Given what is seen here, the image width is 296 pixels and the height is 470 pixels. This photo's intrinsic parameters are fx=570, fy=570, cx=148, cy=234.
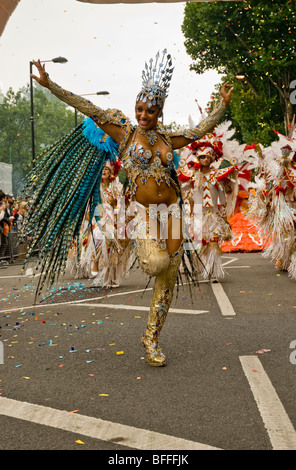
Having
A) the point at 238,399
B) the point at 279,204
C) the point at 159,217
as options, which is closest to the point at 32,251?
the point at 159,217

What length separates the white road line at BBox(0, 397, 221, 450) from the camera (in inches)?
116

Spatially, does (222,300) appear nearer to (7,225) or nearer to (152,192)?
(152,192)

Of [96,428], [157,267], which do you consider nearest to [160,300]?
[157,267]

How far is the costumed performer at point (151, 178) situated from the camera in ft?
15.3

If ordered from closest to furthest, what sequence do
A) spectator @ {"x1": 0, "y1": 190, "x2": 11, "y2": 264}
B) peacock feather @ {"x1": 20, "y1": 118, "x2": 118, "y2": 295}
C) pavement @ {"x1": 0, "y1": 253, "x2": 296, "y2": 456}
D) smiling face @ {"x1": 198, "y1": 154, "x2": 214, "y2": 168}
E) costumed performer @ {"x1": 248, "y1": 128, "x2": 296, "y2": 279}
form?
pavement @ {"x1": 0, "y1": 253, "x2": 296, "y2": 456} < peacock feather @ {"x1": 20, "y1": 118, "x2": 118, "y2": 295} < smiling face @ {"x1": 198, "y1": 154, "x2": 214, "y2": 168} < costumed performer @ {"x1": 248, "y1": 128, "x2": 296, "y2": 279} < spectator @ {"x1": 0, "y1": 190, "x2": 11, "y2": 264}

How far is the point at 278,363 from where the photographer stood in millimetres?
4398

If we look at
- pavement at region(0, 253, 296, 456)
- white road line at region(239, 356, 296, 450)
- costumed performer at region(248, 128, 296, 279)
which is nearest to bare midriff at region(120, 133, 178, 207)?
pavement at region(0, 253, 296, 456)

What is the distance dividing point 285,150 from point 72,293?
13.7 feet

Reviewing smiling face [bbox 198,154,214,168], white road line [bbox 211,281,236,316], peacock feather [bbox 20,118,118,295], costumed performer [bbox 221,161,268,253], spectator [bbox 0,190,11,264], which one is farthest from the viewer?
spectator [bbox 0,190,11,264]

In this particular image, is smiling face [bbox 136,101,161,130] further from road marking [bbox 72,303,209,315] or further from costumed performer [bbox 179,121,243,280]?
costumed performer [bbox 179,121,243,280]

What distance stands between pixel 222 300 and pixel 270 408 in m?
4.00
